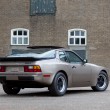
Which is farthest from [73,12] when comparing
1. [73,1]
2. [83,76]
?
[83,76]

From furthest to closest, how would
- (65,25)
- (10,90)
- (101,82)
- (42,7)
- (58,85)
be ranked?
(42,7), (65,25), (101,82), (10,90), (58,85)

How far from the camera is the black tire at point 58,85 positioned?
1465 cm

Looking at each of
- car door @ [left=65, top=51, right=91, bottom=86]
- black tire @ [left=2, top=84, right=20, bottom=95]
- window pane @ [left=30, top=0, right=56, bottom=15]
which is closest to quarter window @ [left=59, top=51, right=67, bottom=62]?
car door @ [left=65, top=51, right=91, bottom=86]

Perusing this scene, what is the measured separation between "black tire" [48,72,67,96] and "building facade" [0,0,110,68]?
1700 cm

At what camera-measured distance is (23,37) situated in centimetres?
3250

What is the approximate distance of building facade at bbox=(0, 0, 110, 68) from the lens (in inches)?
1264

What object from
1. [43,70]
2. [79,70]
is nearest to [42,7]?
[79,70]

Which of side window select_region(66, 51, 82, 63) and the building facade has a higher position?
the building facade

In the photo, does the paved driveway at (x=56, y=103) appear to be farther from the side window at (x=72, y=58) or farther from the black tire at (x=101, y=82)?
the black tire at (x=101, y=82)

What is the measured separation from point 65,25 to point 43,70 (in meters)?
17.8

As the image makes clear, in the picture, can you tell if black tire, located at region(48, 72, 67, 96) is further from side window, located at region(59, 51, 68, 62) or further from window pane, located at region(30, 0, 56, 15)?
window pane, located at region(30, 0, 56, 15)

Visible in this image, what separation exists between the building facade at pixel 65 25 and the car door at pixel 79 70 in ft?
51.7

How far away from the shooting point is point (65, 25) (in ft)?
105

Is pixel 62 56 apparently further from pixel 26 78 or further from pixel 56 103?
pixel 56 103
